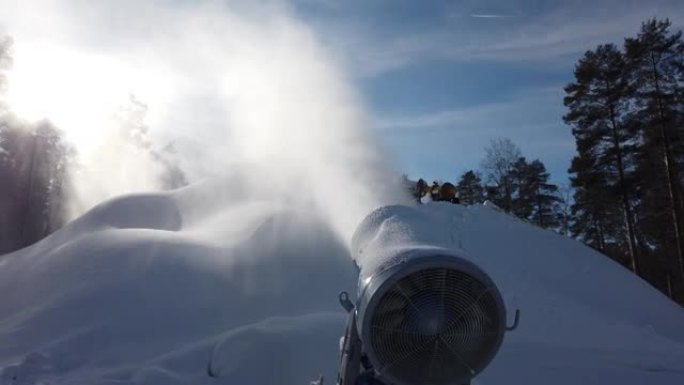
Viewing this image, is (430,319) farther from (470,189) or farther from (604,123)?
(470,189)

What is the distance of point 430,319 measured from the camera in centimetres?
317

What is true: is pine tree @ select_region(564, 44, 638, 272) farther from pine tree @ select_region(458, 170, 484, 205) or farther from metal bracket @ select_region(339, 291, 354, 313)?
metal bracket @ select_region(339, 291, 354, 313)

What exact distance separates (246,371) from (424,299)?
15.2 feet

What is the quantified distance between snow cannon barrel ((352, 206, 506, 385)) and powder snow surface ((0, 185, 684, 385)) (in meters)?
0.23

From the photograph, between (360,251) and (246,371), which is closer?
(360,251)

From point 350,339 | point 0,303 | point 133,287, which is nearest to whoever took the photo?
Answer: point 350,339

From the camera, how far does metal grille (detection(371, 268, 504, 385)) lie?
317 centimetres

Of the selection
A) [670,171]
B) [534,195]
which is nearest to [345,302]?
[670,171]

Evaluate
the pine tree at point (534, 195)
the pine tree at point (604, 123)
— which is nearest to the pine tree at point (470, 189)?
the pine tree at point (534, 195)

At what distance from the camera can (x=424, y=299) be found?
3217mm

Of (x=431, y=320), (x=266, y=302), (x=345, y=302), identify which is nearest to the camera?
(x=431, y=320)

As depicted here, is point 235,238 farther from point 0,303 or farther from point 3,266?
point 3,266

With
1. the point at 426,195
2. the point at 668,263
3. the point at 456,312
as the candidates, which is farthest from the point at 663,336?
the point at 668,263

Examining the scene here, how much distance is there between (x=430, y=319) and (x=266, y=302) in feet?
23.1
